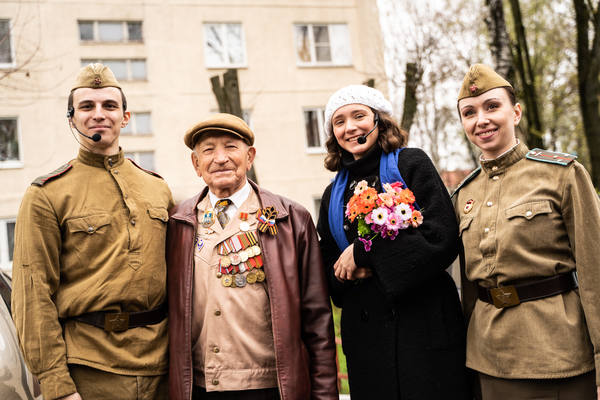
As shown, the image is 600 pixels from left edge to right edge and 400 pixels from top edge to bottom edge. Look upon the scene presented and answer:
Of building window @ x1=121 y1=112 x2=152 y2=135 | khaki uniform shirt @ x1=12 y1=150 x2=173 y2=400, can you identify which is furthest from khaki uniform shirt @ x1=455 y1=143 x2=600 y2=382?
building window @ x1=121 y1=112 x2=152 y2=135

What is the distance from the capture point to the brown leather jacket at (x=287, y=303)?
3.00m

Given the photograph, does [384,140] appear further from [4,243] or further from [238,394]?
[4,243]

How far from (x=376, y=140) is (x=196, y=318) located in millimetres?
1525

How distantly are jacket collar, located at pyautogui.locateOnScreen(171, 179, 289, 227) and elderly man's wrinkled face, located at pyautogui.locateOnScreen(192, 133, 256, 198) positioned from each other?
16cm

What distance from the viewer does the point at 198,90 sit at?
53.7ft

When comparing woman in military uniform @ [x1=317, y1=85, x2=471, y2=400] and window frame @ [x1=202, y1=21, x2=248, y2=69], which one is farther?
window frame @ [x1=202, y1=21, x2=248, y2=69]

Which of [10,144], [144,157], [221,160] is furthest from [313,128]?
[221,160]

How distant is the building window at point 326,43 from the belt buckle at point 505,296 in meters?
15.4

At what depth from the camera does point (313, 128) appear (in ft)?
56.4

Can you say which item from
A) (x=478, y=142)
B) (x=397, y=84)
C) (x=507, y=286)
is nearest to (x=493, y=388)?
(x=507, y=286)

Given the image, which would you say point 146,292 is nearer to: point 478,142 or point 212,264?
point 212,264

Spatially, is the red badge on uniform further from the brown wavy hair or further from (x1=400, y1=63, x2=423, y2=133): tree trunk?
(x1=400, y1=63, x2=423, y2=133): tree trunk

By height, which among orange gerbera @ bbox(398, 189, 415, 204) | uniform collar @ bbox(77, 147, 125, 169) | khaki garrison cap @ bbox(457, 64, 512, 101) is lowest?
orange gerbera @ bbox(398, 189, 415, 204)

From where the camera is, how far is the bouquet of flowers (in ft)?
9.57
